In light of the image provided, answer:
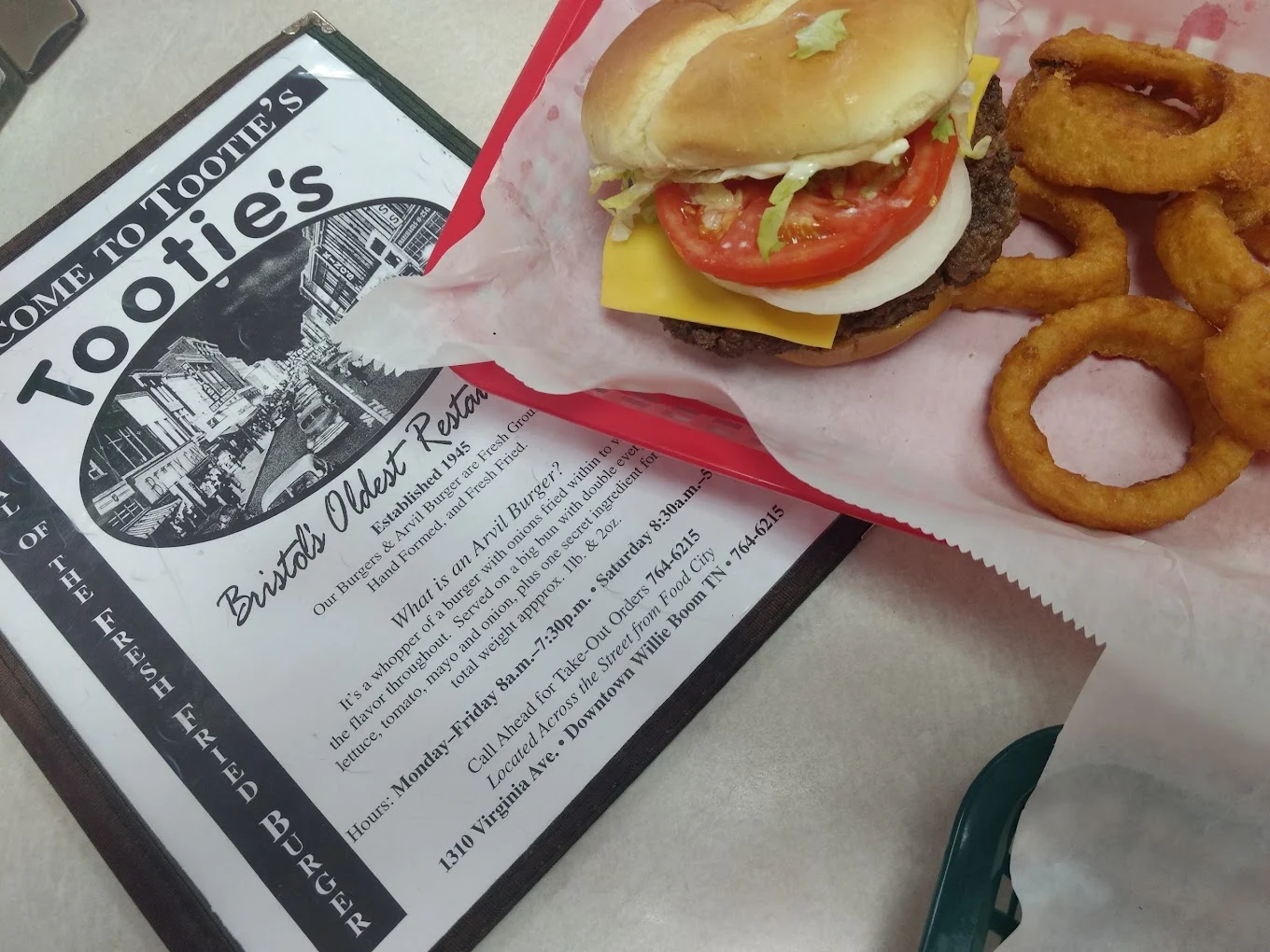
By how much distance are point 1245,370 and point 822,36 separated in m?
0.64

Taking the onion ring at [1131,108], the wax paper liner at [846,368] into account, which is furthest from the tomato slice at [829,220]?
the onion ring at [1131,108]

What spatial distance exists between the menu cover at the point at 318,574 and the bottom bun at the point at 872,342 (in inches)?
8.7

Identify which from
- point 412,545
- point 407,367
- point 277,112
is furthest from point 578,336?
point 277,112

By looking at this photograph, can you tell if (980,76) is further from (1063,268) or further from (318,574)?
(318,574)

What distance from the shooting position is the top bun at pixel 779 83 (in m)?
0.90

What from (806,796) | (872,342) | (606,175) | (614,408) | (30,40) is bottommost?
(806,796)

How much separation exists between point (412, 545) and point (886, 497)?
27.8 inches

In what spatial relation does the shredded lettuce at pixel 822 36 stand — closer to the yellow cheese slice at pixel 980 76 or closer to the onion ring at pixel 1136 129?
the yellow cheese slice at pixel 980 76

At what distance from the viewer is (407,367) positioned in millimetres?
1157

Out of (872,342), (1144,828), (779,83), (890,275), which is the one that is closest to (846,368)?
(872,342)

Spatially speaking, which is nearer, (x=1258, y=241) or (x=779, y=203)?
(x=779, y=203)

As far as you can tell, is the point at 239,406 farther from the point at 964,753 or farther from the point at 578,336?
the point at 964,753

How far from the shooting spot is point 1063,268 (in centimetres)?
114

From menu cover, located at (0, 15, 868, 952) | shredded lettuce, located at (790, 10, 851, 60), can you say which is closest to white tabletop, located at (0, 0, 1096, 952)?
menu cover, located at (0, 15, 868, 952)
